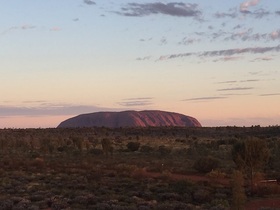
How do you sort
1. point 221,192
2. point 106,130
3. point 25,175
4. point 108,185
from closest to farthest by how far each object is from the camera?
point 221,192 < point 108,185 < point 25,175 < point 106,130

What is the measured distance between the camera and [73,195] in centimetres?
2556

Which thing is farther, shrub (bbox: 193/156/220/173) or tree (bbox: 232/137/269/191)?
shrub (bbox: 193/156/220/173)

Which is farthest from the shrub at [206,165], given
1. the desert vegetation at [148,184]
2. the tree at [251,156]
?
the tree at [251,156]

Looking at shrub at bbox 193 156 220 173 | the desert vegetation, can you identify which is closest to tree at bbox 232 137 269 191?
the desert vegetation

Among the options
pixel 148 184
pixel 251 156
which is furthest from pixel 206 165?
pixel 148 184

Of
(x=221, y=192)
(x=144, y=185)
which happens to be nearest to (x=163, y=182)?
(x=144, y=185)

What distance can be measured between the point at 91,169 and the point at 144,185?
9.26 meters

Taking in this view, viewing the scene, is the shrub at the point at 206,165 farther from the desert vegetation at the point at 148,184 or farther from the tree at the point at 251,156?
the tree at the point at 251,156

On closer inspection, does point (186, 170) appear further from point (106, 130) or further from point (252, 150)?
point (106, 130)

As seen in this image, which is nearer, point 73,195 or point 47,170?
point 73,195

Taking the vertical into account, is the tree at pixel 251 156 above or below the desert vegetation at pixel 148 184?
above

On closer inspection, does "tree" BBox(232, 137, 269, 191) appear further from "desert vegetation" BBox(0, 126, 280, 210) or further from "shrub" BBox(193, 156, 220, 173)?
"shrub" BBox(193, 156, 220, 173)

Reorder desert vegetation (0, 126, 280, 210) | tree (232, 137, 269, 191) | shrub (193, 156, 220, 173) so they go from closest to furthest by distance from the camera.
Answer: desert vegetation (0, 126, 280, 210), tree (232, 137, 269, 191), shrub (193, 156, 220, 173)

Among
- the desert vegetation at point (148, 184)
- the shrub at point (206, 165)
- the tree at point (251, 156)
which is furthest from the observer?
the shrub at point (206, 165)
